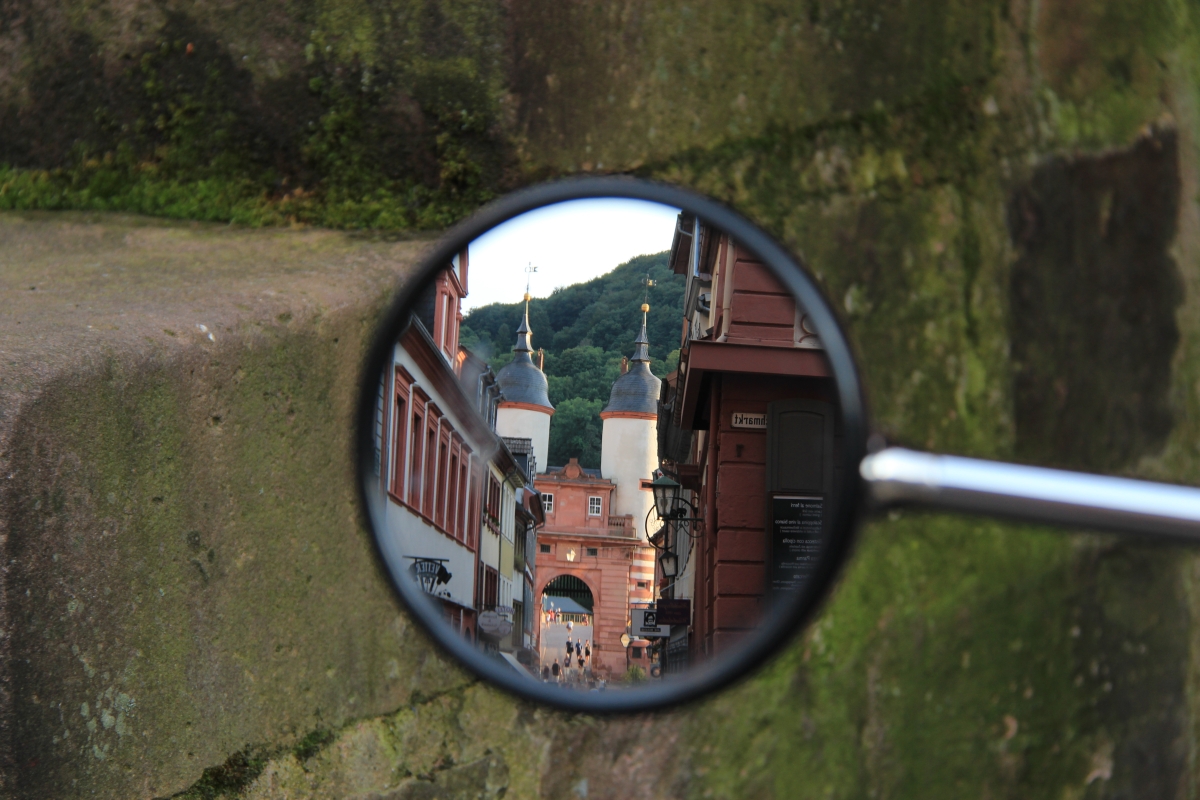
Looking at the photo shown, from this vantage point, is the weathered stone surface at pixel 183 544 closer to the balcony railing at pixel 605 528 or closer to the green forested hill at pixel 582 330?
the balcony railing at pixel 605 528

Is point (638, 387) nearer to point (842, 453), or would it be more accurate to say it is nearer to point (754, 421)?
point (754, 421)

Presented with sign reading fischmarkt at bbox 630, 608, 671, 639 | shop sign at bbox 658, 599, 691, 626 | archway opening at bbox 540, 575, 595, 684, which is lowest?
archway opening at bbox 540, 575, 595, 684

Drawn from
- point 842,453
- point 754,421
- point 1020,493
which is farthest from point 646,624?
point 1020,493

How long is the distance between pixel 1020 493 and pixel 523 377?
890 mm

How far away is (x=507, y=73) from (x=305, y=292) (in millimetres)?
865

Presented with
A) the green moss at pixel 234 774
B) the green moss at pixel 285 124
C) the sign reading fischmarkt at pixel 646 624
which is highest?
the green moss at pixel 285 124

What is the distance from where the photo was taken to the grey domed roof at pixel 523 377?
55.1 inches

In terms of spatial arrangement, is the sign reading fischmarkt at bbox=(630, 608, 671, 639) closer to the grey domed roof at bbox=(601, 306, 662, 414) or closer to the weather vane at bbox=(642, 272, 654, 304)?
the grey domed roof at bbox=(601, 306, 662, 414)

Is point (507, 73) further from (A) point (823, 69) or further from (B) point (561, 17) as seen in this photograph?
(A) point (823, 69)

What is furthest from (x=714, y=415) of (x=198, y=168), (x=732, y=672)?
(x=198, y=168)

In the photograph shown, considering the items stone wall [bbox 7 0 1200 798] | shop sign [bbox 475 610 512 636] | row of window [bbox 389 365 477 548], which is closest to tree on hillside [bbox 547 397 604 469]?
row of window [bbox 389 365 477 548]

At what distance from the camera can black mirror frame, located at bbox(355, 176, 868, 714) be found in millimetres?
806

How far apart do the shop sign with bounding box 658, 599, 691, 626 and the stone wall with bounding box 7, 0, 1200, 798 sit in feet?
3.07

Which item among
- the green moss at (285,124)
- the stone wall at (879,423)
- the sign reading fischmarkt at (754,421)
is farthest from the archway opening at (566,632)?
the green moss at (285,124)
